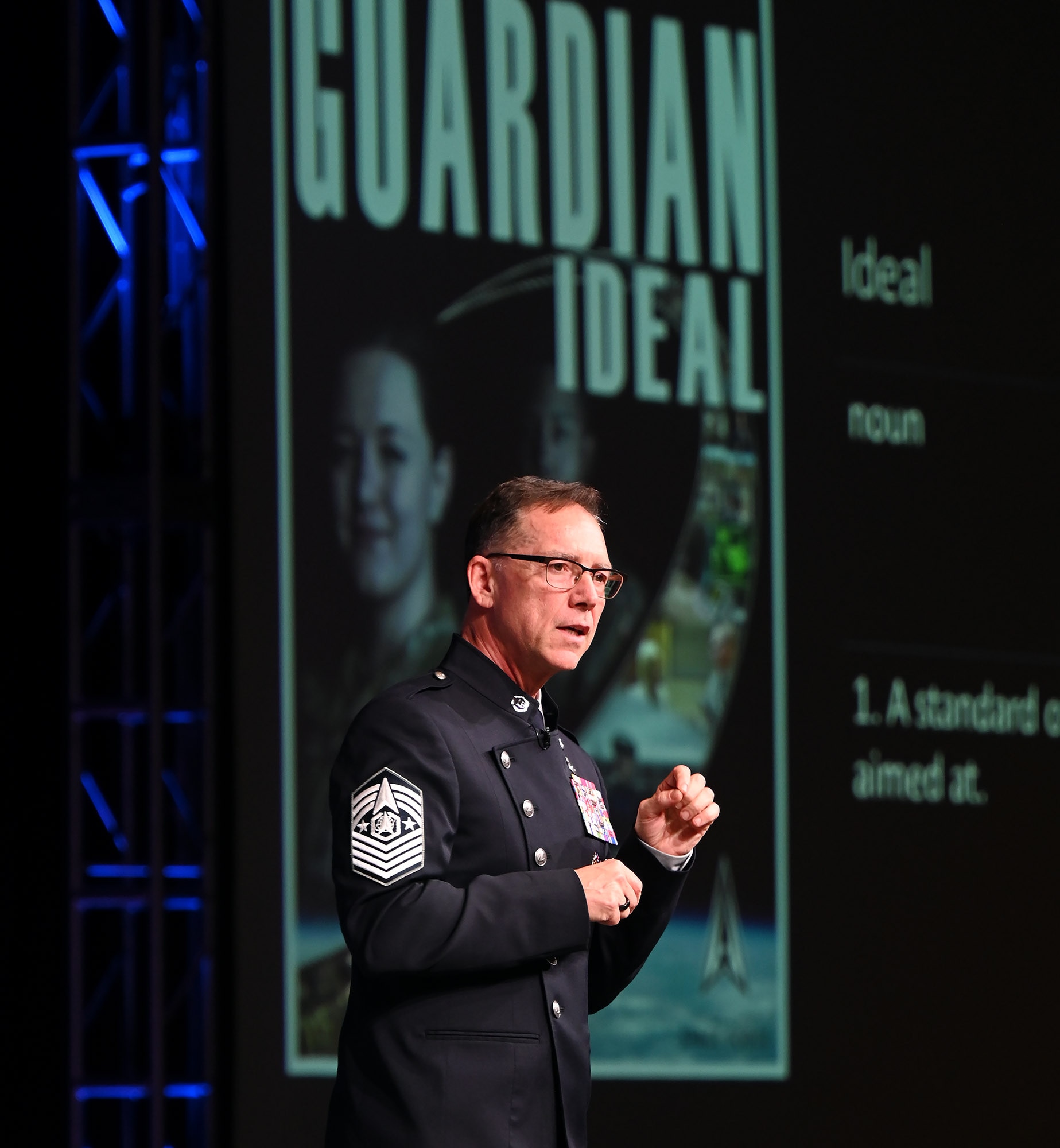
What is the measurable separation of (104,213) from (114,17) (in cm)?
47

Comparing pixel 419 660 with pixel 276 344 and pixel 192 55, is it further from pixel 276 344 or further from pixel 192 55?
pixel 192 55

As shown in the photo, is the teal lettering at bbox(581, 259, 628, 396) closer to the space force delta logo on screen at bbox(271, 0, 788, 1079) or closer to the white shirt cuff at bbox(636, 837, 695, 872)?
the space force delta logo on screen at bbox(271, 0, 788, 1079)

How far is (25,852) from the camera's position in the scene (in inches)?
162

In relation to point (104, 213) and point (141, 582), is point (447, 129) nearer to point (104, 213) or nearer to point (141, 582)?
point (104, 213)

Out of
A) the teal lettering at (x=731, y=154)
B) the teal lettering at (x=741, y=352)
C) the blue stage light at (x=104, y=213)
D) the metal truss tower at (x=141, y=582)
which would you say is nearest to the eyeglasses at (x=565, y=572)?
the metal truss tower at (x=141, y=582)

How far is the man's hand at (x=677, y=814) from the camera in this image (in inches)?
89.7

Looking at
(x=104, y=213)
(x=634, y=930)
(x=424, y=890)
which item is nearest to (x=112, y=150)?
(x=104, y=213)

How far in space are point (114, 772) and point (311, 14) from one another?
1.77m

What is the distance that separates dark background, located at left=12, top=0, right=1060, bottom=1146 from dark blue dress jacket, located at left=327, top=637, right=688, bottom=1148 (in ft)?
5.67

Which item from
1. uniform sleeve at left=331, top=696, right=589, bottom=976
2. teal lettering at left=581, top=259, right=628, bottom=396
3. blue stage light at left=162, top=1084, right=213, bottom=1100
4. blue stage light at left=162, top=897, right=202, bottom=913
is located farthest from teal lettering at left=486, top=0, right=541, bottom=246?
uniform sleeve at left=331, top=696, right=589, bottom=976

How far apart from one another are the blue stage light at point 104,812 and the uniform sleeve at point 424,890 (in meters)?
2.03

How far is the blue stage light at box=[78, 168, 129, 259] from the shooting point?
4180 millimetres

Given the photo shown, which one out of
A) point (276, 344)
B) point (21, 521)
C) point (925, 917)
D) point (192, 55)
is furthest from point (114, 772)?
point (925, 917)

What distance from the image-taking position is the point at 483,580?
239 centimetres
